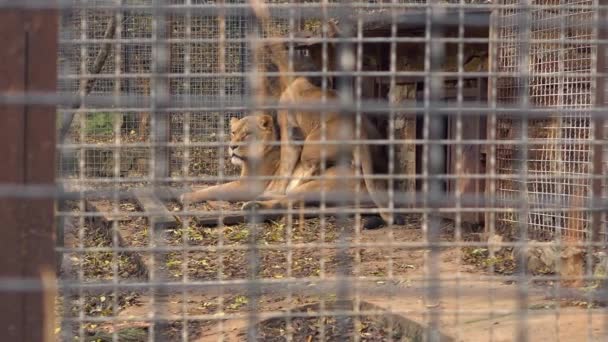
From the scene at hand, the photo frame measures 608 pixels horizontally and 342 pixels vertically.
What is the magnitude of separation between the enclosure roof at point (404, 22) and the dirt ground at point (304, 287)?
595 millimetres

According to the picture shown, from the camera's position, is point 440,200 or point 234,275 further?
point 234,275

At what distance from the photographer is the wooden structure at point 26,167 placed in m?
1.93

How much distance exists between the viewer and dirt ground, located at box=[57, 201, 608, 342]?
8.17 ft

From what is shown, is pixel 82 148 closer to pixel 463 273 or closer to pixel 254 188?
pixel 254 188

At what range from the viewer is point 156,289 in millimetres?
1956

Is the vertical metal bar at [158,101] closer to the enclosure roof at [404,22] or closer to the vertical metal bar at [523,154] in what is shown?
the enclosure roof at [404,22]

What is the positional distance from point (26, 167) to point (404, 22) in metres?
1.45

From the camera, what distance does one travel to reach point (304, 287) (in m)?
2.00

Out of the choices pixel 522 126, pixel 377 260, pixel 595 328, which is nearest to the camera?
pixel 522 126

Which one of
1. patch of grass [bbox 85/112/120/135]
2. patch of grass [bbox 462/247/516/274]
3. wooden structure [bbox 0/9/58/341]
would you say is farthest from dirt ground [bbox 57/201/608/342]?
patch of grass [bbox 85/112/120/135]

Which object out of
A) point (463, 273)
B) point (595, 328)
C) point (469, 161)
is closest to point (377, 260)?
point (463, 273)

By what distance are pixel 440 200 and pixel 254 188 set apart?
472mm

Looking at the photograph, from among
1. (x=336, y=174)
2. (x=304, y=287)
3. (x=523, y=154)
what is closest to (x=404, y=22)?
(x=336, y=174)

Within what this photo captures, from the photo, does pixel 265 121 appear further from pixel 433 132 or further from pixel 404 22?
pixel 433 132
